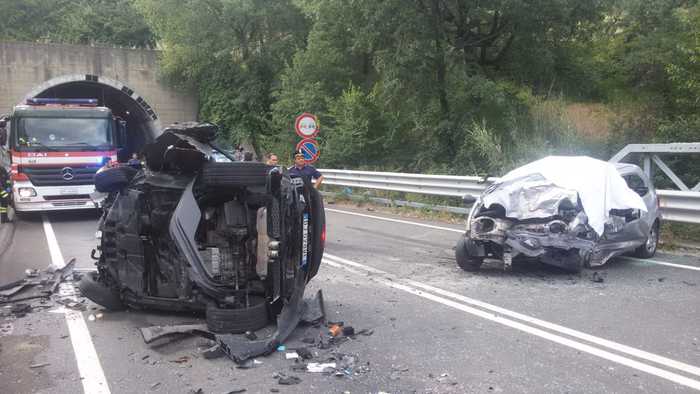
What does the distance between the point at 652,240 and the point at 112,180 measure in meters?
7.38

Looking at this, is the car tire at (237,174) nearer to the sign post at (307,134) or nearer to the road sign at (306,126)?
the sign post at (307,134)

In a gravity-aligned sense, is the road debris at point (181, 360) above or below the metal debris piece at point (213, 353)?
below

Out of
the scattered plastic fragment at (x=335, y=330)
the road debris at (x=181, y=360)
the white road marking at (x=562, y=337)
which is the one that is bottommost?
the road debris at (x=181, y=360)

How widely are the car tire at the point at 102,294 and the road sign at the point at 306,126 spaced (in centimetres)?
1013

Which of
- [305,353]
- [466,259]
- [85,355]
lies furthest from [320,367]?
[466,259]

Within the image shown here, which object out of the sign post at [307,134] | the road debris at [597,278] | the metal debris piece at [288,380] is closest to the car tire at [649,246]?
the road debris at [597,278]

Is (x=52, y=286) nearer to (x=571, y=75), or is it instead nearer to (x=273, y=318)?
(x=273, y=318)

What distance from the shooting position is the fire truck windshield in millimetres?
12586

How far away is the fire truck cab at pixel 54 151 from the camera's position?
40.9ft

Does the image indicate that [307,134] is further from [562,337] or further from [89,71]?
[89,71]

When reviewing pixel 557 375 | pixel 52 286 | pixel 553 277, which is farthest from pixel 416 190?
pixel 557 375

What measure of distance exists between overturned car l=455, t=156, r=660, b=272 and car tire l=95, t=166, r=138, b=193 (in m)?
4.22

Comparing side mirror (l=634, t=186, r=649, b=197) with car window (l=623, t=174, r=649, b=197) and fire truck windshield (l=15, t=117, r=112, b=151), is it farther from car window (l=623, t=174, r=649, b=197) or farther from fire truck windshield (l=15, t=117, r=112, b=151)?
fire truck windshield (l=15, t=117, r=112, b=151)

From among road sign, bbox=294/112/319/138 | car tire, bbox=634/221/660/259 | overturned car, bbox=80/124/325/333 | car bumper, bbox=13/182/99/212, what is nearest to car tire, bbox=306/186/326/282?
overturned car, bbox=80/124/325/333
